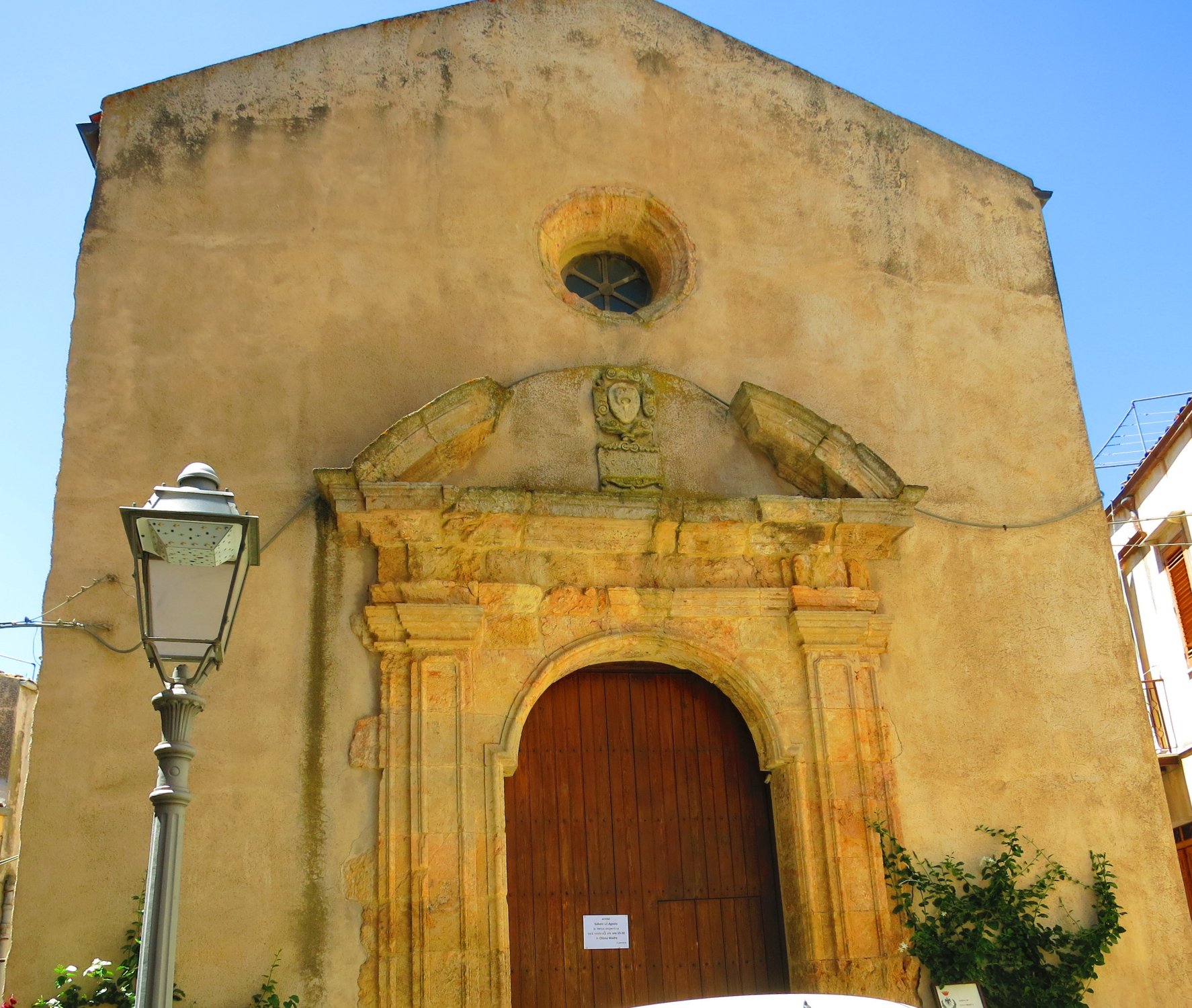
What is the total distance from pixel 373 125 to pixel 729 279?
2222 millimetres

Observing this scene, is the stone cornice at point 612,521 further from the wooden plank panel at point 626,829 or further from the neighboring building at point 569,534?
the wooden plank panel at point 626,829

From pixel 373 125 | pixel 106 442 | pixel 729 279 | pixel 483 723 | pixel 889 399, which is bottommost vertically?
pixel 483 723

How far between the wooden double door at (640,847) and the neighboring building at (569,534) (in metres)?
0.02

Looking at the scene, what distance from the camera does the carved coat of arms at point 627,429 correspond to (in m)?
6.66

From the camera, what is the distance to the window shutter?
513 inches

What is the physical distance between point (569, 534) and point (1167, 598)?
951 cm

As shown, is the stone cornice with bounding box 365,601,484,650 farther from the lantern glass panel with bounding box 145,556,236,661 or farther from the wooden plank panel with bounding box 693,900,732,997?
the lantern glass panel with bounding box 145,556,236,661

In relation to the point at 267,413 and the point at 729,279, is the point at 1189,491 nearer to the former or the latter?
the point at 729,279

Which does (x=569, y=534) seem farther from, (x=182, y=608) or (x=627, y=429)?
(x=182, y=608)

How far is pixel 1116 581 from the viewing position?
7148 mm

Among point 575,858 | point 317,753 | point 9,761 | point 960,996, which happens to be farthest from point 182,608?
point 9,761

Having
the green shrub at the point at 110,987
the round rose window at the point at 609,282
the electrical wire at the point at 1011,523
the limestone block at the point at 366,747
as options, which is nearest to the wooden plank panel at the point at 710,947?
the limestone block at the point at 366,747

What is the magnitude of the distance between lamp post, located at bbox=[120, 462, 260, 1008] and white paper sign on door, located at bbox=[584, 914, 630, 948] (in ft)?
9.24

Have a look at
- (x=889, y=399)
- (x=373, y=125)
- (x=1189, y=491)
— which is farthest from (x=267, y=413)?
(x=1189, y=491)
